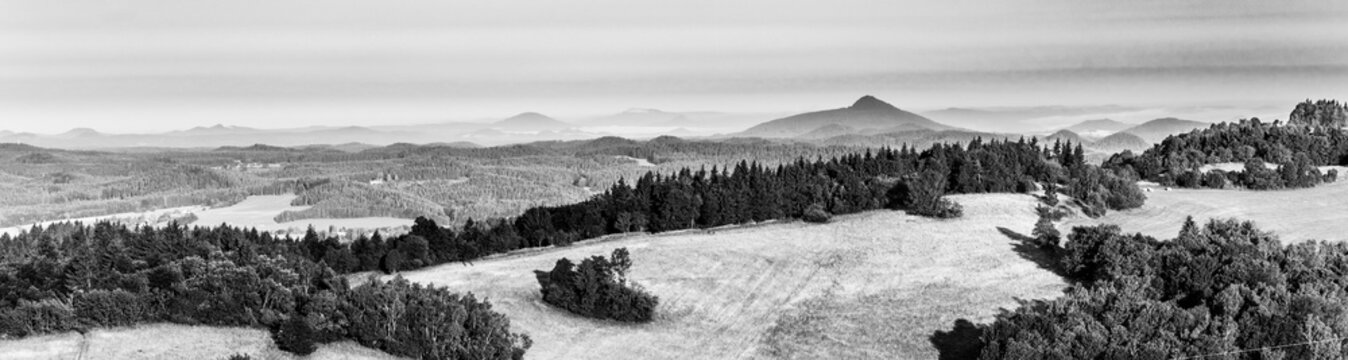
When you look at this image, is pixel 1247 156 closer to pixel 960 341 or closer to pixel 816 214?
pixel 816 214

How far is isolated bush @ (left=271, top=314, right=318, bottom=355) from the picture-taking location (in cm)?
4841

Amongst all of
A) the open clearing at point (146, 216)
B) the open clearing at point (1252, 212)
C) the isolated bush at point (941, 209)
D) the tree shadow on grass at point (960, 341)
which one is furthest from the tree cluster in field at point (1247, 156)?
the open clearing at point (146, 216)

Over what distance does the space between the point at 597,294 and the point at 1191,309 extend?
37.8 m

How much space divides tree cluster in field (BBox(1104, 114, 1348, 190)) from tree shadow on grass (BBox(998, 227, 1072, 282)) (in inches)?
1737

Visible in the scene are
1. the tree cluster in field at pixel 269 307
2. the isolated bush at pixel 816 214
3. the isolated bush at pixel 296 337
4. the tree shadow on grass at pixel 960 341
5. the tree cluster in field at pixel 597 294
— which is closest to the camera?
the isolated bush at pixel 296 337

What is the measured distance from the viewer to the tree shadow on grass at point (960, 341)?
2251 inches

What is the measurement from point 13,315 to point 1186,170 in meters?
124

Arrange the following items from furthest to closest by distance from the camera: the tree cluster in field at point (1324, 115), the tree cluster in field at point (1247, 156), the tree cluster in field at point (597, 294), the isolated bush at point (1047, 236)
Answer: the tree cluster in field at point (1324, 115) → the tree cluster in field at point (1247, 156) → the isolated bush at point (1047, 236) → the tree cluster in field at point (597, 294)

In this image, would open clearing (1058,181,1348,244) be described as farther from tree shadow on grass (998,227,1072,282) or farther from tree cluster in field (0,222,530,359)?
tree cluster in field (0,222,530,359)

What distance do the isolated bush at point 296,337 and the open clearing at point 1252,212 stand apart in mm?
71508

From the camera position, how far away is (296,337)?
48500 mm

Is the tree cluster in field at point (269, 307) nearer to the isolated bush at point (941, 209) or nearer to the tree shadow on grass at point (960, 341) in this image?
the tree shadow on grass at point (960, 341)

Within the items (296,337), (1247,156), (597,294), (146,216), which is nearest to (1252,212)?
(1247,156)

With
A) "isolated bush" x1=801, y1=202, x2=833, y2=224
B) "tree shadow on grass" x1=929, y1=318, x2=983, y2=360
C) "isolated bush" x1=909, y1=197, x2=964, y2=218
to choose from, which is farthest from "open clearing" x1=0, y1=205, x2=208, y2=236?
"tree shadow on grass" x1=929, y1=318, x2=983, y2=360
